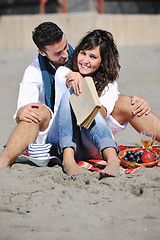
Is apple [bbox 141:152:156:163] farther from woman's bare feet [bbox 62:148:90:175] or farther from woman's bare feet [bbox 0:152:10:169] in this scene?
woman's bare feet [bbox 0:152:10:169]

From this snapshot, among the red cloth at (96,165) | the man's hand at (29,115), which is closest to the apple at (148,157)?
the red cloth at (96,165)

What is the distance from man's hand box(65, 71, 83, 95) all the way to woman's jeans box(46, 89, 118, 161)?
0.09 m

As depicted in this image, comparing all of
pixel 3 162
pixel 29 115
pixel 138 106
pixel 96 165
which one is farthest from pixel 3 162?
pixel 138 106

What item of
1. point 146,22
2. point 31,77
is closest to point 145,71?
point 146,22

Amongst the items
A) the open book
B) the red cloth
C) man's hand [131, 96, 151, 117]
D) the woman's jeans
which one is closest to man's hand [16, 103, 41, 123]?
the woman's jeans

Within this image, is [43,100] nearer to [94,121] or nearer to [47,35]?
[47,35]

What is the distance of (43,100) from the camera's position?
3.94 meters

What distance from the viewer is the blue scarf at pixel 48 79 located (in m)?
3.74

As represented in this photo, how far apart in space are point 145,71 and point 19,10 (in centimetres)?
747

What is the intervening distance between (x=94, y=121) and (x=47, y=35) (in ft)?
3.10

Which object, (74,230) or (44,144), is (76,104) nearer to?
(44,144)

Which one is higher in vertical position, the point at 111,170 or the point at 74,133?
the point at 74,133

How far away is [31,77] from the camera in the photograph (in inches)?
148

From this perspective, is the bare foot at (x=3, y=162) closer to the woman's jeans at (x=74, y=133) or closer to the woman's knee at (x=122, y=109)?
the woman's jeans at (x=74, y=133)
